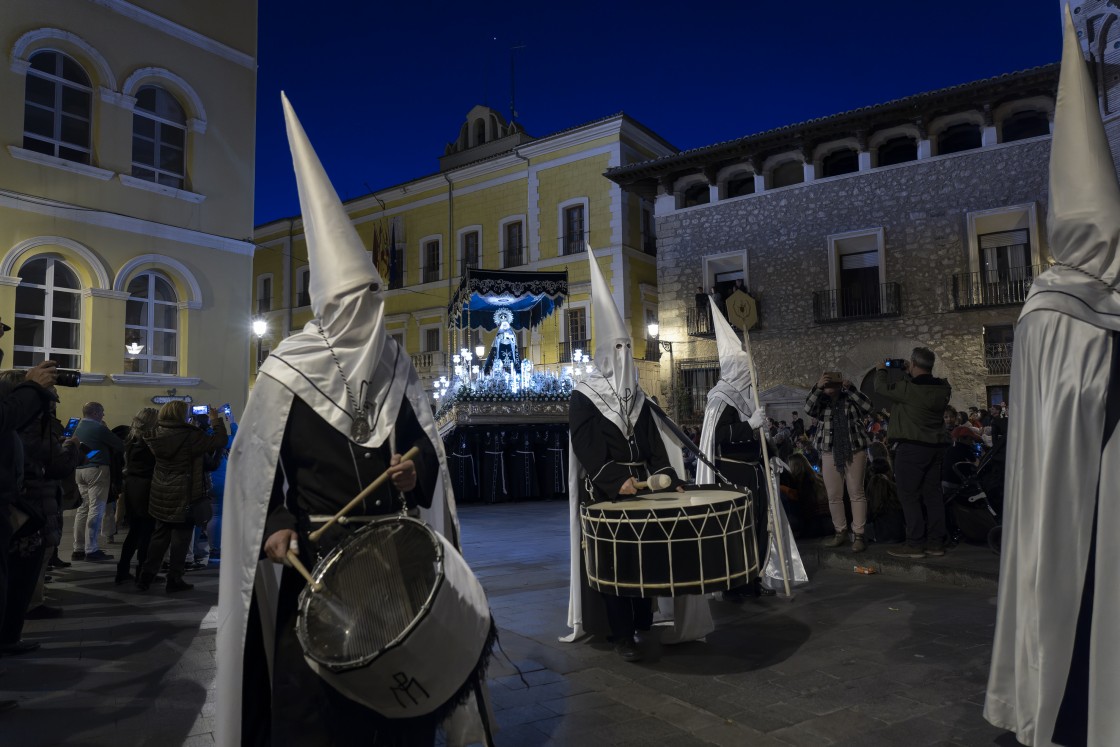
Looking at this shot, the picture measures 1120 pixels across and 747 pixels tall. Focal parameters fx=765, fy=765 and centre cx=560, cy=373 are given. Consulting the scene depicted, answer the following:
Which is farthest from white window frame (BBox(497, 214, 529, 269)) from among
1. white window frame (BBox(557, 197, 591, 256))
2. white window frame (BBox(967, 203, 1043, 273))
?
white window frame (BBox(967, 203, 1043, 273))

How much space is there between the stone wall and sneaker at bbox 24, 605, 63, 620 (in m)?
19.2

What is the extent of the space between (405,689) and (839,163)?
23145mm

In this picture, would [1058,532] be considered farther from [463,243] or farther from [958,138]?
[463,243]

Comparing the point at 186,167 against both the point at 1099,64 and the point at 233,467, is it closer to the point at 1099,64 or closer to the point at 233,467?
the point at 233,467

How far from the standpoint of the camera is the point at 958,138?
20.9 m

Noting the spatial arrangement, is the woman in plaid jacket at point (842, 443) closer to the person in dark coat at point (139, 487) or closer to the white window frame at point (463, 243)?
the person in dark coat at point (139, 487)

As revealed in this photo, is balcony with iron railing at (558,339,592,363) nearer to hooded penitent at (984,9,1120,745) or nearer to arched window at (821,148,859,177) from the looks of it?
arched window at (821,148,859,177)

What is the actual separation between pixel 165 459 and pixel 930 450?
22.7 ft

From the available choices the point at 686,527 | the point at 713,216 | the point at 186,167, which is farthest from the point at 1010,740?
the point at 713,216

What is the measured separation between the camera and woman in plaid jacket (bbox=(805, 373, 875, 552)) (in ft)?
24.0

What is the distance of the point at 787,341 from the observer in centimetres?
2233

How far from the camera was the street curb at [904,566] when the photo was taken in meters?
6.25

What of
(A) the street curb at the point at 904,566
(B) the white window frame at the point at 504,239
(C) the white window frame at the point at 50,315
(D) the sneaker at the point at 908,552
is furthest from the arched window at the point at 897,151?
(C) the white window frame at the point at 50,315

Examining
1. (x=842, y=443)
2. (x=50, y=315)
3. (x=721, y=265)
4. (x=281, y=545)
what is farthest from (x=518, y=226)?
(x=281, y=545)
